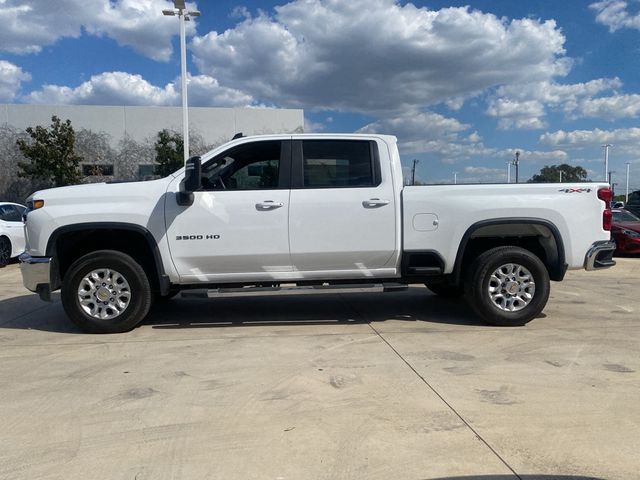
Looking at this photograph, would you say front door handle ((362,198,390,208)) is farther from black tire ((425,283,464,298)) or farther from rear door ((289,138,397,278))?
black tire ((425,283,464,298))

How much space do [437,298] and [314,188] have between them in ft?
10.2

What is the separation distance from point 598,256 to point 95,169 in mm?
28741

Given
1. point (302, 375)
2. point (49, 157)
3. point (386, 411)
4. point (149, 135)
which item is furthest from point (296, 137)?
point (149, 135)

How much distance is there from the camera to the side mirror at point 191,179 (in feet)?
18.4

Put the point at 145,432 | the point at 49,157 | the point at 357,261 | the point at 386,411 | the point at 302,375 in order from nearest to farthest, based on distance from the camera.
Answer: the point at 145,432
the point at 386,411
the point at 302,375
the point at 357,261
the point at 49,157

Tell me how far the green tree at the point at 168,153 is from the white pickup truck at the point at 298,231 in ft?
72.0

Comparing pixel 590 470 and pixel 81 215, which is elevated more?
pixel 81 215

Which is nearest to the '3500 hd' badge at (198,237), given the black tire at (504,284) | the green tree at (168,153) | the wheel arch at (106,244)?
the wheel arch at (106,244)

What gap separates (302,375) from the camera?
4.55 meters

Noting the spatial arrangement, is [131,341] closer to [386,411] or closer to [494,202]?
[386,411]

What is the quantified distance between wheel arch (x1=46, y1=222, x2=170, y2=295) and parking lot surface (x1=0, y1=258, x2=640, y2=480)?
26.9 inches

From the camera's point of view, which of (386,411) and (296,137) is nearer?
(386,411)

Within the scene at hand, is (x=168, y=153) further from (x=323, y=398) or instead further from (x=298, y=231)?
(x=323, y=398)

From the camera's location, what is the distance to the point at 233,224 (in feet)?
19.1
